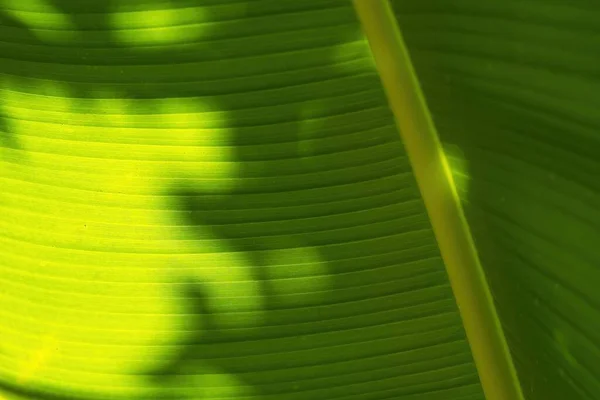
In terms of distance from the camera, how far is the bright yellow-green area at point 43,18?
0.60 m

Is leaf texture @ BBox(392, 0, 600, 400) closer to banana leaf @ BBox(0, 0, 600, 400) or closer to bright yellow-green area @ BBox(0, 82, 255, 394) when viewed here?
banana leaf @ BBox(0, 0, 600, 400)

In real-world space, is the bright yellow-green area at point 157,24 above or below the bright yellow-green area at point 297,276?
above

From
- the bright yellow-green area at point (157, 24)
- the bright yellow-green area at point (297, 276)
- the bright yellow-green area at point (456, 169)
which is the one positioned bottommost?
the bright yellow-green area at point (297, 276)

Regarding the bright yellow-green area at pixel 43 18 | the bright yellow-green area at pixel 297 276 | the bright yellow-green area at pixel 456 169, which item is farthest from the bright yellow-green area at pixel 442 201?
the bright yellow-green area at pixel 43 18

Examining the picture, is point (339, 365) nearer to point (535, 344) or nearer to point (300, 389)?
point (300, 389)

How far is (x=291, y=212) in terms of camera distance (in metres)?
0.63

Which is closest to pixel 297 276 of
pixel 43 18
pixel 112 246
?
pixel 112 246

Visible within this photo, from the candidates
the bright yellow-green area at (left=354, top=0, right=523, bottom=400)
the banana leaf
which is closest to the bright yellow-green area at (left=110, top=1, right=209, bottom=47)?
the banana leaf

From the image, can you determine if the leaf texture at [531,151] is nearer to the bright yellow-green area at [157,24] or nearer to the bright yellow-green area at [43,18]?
the bright yellow-green area at [157,24]

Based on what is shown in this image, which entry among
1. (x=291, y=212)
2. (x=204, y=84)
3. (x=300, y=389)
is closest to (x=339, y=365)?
(x=300, y=389)

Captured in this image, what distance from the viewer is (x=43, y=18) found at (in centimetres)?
61

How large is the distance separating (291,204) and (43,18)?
26cm

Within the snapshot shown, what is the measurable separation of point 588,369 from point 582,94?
202 mm

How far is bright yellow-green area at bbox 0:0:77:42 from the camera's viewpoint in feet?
1.98
